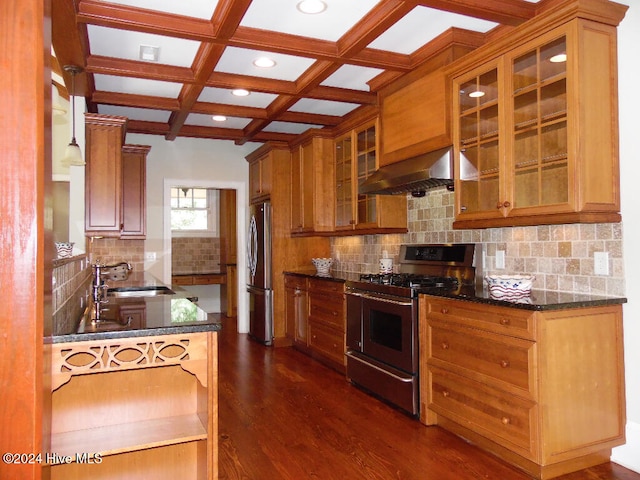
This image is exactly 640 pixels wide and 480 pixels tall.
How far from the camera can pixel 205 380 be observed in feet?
5.93

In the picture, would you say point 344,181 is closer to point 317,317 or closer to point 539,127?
point 317,317

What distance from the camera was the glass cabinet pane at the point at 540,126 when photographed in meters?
2.43

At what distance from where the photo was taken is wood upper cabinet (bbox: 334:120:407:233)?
13.7ft

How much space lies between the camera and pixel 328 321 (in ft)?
14.9

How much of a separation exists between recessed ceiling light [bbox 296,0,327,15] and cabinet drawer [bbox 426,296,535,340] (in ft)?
6.16

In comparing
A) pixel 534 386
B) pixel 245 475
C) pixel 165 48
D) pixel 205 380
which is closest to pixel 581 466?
pixel 534 386

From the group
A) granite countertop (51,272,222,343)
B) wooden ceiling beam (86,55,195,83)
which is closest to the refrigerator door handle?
wooden ceiling beam (86,55,195,83)

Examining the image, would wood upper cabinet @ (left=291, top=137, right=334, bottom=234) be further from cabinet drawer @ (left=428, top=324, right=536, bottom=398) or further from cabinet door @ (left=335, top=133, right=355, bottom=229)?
cabinet drawer @ (left=428, top=324, right=536, bottom=398)

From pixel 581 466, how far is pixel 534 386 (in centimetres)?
55

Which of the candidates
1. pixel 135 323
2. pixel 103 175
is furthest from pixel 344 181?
pixel 135 323

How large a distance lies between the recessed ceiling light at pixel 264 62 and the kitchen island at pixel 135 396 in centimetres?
222

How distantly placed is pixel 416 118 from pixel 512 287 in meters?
1.51

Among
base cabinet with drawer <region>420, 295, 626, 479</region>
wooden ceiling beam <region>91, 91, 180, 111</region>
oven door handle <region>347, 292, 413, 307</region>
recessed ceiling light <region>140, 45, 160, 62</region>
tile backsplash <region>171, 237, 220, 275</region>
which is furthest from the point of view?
tile backsplash <region>171, 237, 220, 275</region>

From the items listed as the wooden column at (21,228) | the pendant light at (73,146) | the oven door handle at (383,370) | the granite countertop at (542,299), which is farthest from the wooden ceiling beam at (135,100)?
the wooden column at (21,228)
